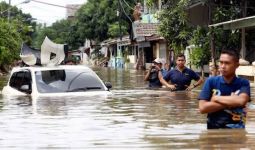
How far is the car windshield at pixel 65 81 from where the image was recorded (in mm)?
13656

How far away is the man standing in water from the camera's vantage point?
6.40m

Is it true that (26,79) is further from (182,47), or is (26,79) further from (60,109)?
(182,47)

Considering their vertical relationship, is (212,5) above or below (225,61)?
above

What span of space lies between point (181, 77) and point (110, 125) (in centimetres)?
524

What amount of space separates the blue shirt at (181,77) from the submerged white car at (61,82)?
1.49 metres

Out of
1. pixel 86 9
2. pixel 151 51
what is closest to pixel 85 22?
pixel 86 9

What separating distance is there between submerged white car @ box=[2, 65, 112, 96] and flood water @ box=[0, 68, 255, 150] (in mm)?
350

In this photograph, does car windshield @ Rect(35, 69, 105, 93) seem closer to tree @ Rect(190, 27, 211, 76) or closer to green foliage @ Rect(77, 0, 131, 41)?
tree @ Rect(190, 27, 211, 76)

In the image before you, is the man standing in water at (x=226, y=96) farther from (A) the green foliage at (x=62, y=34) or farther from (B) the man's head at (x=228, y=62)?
(A) the green foliage at (x=62, y=34)

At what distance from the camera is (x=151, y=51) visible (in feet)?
195

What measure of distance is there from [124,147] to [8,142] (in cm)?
151

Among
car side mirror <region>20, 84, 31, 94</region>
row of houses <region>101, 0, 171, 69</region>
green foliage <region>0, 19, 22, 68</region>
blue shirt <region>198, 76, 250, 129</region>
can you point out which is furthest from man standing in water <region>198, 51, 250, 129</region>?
green foliage <region>0, 19, 22, 68</region>

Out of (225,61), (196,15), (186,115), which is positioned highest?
(196,15)

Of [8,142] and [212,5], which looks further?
[212,5]
